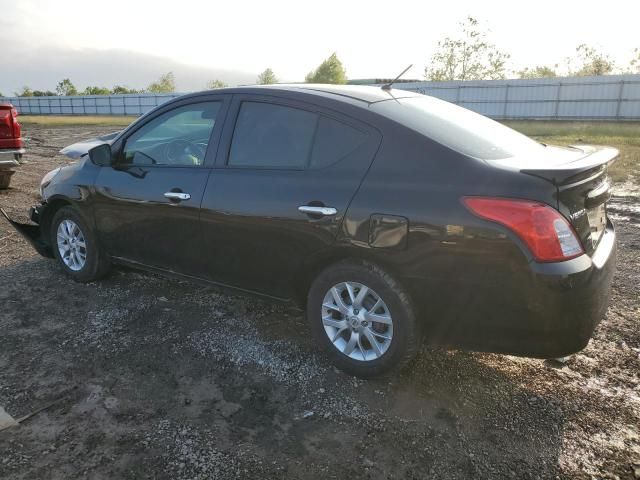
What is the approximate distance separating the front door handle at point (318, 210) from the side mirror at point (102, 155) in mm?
2006

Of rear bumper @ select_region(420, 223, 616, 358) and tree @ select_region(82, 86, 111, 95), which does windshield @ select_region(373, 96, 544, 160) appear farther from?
tree @ select_region(82, 86, 111, 95)

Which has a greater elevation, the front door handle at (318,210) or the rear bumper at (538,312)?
the front door handle at (318,210)

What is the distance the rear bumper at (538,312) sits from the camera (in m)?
2.61

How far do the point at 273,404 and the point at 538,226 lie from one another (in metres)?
1.71

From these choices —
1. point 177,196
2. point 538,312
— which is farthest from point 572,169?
point 177,196

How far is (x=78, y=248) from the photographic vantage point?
480 cm

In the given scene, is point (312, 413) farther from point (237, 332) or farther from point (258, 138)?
point (258, 138)

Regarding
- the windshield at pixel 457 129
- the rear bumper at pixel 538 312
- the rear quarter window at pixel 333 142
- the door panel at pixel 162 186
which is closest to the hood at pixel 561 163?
the windshield at pixel 457 129

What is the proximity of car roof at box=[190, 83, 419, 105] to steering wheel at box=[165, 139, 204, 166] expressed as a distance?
0.47 m

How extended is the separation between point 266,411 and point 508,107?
33.4 meters

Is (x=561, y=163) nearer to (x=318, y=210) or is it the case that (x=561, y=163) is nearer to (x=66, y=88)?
(x=318, y=210)

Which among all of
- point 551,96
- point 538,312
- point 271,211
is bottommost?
point 538,312

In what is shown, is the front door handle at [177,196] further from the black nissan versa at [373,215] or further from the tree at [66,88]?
the tree at [66,88]

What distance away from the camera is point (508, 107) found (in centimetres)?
3275
